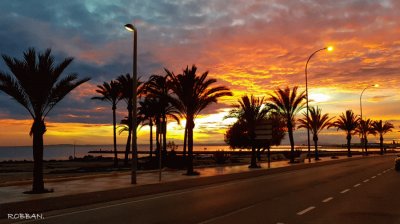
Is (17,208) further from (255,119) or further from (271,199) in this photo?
(255,119)

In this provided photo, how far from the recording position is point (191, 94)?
Answer: 31250 mm

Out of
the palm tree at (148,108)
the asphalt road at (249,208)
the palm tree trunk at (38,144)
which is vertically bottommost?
the asphalt road at (249,208)

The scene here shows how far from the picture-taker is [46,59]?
1909cm

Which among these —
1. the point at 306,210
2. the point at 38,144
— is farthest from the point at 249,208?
the point at 38,144

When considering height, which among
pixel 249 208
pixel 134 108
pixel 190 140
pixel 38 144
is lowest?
pixel 249 208

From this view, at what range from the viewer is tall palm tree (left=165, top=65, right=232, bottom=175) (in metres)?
31.0

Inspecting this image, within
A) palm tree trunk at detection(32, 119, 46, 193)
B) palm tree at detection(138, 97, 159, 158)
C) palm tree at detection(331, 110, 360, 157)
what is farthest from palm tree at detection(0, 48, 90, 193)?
palm tree at detection(331, 110, 360, 157)

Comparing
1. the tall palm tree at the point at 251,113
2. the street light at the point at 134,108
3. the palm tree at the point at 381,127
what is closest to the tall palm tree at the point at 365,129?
the palm tree at the point at 381,127

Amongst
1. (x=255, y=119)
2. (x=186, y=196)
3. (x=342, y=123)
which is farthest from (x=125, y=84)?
(x=342, y=123)

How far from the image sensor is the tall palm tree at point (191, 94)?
31.0 metres

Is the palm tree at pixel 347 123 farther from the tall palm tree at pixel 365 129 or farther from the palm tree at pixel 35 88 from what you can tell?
the palm tree at pixel 35 88

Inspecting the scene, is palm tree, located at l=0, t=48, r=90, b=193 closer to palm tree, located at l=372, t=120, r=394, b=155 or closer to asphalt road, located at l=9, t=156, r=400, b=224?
asphalt road, located at l=9, t=156, r=400, b=224

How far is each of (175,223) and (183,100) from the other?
21.1 meters

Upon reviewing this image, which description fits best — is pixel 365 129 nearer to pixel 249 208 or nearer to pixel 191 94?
pixel 191 94
